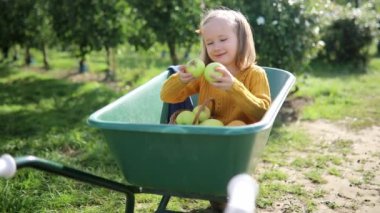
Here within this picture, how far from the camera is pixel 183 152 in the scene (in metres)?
1.79

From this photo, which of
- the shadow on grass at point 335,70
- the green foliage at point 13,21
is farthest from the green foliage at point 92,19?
the shadow on grass at point 335,70

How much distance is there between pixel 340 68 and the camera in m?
8.15

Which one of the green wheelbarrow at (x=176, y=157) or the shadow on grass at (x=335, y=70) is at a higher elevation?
the green wheelbarrow at (x=176, y=157)

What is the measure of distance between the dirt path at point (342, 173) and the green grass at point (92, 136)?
0.03 meters

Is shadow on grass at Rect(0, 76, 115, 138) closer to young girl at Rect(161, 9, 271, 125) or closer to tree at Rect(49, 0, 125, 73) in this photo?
tree at Rect(49, 0, 125, 73)

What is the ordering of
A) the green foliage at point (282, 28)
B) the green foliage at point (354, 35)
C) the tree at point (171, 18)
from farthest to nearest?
the green foliage at point (354, 35), the tree at point (171, 18), the green foliage at point (282, 28)

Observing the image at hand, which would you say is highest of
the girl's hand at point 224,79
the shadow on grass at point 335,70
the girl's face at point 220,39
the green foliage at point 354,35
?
the girl's face at point 220,39

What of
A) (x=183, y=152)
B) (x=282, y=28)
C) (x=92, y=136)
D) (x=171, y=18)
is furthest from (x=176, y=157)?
(x=171, y=18)

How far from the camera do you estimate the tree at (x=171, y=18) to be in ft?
17.5

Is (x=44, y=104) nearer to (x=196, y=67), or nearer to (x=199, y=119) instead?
(x=199, y=119)

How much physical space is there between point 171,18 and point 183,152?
3.88m

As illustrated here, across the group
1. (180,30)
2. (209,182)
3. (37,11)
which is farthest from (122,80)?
(209,182)

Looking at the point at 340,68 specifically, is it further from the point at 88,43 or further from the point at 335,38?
the point at 88,43

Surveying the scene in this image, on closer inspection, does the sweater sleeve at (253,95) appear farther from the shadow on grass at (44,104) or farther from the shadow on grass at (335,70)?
Result: the shadow on grass at (335,70)
